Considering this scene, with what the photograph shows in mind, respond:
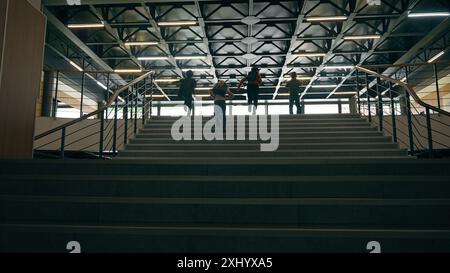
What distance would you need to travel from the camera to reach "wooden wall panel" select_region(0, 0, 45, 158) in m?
4.70

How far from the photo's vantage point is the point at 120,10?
1173 cm

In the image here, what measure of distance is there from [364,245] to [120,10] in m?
11.4

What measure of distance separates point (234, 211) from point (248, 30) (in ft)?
33.8

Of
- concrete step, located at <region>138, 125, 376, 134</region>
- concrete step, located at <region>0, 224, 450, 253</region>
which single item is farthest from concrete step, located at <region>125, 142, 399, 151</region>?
concrete step, located at <region>0, 224, 450, 253</region>

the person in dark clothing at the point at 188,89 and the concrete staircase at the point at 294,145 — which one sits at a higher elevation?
the person in dark clothing at the point at 188,89

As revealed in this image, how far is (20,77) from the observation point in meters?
4.99

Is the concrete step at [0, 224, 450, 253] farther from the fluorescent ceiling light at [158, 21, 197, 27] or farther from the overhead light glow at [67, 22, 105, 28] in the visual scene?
the overhead light glow at [67, 22, 105, 28]

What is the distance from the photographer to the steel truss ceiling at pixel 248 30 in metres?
10.8

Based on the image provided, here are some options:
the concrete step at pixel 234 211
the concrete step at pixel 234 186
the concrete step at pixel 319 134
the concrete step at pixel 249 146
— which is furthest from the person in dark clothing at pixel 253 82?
the concrete step at pixel 234 211

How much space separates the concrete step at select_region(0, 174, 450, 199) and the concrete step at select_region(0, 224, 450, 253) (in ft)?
1.97

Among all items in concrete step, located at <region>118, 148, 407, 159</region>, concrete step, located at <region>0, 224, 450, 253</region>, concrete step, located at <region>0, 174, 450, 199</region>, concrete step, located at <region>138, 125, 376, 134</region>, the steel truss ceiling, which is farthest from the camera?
the steel truss ceiling

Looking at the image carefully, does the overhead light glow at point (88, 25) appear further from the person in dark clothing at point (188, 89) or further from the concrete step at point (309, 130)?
the concrete step at point (309, 130)
